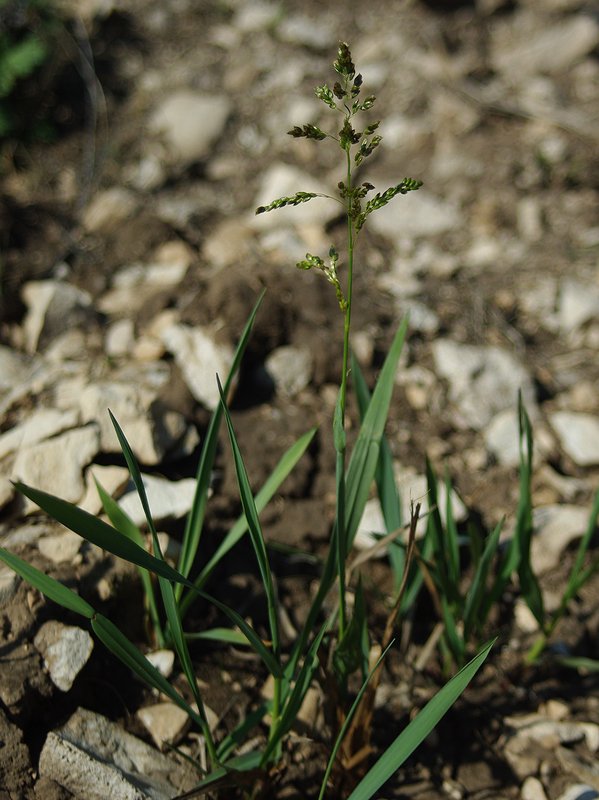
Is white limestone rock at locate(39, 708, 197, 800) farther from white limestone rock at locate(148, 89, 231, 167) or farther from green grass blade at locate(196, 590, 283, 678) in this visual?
white limestone rock at locate(148, 89, 231, 167)

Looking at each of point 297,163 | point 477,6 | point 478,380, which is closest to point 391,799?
point 478,380

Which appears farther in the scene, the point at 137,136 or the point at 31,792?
the point at 137,136

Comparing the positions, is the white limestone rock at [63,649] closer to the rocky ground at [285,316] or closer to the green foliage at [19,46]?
the rocky ground at [285,316]

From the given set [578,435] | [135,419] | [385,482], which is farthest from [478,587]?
[578,435]

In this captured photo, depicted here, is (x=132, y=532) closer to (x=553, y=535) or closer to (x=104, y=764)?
(x=104, y=764)

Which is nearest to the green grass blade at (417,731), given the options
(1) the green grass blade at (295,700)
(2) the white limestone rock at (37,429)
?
(1) the green grass blade at (295,700)

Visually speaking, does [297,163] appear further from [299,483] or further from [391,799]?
[391,799]
